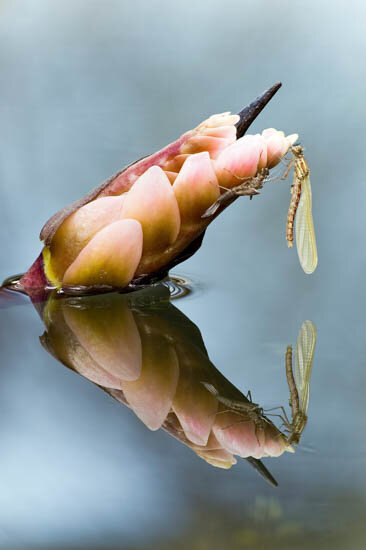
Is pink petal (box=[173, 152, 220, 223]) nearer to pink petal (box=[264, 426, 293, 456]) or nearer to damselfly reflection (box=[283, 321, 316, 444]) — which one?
damselfly reflection (box=[283, 321, 316, 444])

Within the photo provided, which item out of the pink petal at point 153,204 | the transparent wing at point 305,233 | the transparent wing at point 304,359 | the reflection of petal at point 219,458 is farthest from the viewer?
the transparent wing at point 305,233

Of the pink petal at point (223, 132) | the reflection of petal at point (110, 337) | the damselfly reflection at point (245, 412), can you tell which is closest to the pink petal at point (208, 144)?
the pink petal at point (223, 132)

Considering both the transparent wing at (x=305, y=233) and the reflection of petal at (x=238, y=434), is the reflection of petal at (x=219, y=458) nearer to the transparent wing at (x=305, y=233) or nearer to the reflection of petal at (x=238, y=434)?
the reflection of petal at (x=238, y=434)

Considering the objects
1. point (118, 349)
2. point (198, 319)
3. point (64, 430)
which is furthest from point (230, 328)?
point (64, 430)

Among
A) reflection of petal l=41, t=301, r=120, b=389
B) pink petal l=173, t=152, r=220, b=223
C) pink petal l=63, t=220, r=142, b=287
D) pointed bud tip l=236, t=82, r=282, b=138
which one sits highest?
pointed bud tip l=236, t=82, r=282, b=138

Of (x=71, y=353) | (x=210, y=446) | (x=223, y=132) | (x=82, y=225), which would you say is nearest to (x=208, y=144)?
(x=223, y=132)

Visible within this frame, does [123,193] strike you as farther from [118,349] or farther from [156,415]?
[156,415]

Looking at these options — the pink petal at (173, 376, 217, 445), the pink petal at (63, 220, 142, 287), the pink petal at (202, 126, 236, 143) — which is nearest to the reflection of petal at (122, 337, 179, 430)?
the pink petal at (173, 376, 217, 445)
